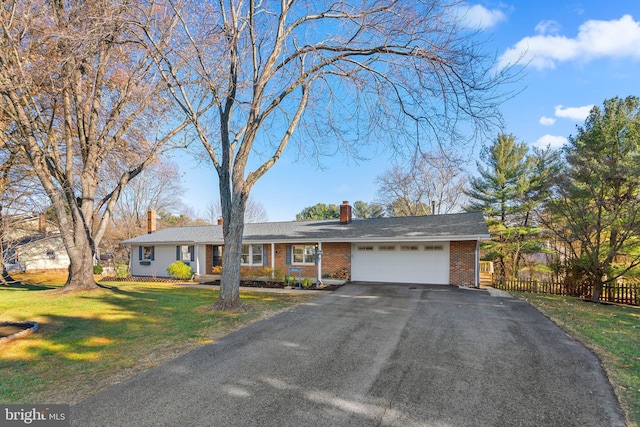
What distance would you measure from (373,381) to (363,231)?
11382 mm

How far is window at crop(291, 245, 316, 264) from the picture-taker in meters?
16.5

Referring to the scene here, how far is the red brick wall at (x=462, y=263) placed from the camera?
43.5 feet

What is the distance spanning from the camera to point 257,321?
7.40m

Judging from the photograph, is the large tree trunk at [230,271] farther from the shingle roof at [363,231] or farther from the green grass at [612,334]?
the green grass at [612,334]

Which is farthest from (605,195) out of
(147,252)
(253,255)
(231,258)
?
(147,252)

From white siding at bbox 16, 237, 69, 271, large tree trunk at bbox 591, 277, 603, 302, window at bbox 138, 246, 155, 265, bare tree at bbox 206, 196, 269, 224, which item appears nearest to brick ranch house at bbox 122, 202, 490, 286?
window at bbox 138, 246, 155, 265

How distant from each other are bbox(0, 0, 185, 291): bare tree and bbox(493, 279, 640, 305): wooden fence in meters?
16.1

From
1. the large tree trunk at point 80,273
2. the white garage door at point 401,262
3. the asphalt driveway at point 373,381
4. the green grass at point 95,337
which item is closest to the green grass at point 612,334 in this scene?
the asphalt driveway at point 373,381

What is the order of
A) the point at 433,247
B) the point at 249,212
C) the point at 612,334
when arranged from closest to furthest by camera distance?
1. the point at 612,334
2. the point at 433,247
3. the point at 249,212

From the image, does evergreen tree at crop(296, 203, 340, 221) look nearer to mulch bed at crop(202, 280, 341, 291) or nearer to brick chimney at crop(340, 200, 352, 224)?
brick chimney at crop(340, 200, 352, 224)

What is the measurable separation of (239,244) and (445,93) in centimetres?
694

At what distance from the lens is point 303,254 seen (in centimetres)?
1666

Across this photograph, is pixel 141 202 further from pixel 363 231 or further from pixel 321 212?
pixel 363 231

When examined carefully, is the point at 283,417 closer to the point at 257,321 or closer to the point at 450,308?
the point at 257,321
